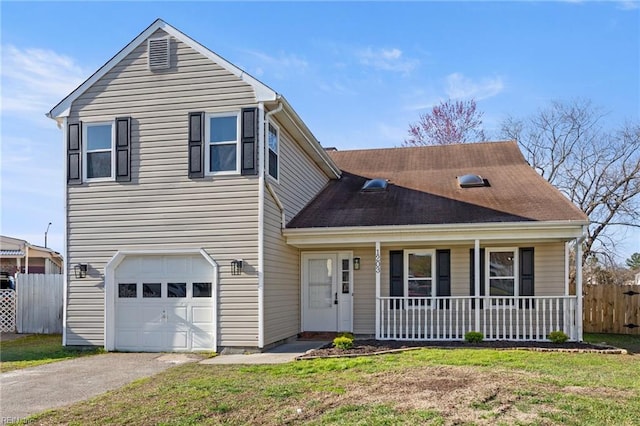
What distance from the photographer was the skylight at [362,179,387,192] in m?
14.5

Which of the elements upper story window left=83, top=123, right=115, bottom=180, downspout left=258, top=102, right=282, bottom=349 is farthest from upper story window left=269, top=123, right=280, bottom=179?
upper story window left=83, top=123, right=115, bottom=180

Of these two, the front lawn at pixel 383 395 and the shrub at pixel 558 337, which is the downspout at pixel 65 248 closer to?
the front lawn at pixel 383 395

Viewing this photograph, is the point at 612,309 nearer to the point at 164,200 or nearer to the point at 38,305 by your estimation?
the point at 164,200

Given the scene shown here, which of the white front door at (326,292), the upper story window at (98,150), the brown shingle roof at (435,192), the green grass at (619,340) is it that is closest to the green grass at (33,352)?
the upper story window at (98,150)

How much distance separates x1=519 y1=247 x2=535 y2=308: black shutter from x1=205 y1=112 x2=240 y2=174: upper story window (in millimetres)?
7199

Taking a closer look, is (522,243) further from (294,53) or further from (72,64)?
A: (72,64)

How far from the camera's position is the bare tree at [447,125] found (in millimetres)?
27797

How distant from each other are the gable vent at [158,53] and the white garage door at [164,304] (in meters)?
4.20

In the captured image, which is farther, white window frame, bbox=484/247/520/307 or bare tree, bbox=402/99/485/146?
bare tree, bbox=402/99/485/146

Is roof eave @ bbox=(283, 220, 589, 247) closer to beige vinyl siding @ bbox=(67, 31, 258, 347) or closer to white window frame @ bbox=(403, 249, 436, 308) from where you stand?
white window frame @ bbox=(403, 249, 436, 308)

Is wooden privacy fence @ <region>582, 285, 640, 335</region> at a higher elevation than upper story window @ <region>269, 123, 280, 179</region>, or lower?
lower

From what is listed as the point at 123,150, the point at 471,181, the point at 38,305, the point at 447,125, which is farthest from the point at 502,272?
the point at 447,125

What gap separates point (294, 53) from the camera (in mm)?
12203

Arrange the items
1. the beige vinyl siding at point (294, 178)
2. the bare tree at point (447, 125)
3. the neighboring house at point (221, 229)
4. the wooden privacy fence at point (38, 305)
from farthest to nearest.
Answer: the bare tree at point (447, 125), the wooden privacy fence at point (38, 305), the beige vinyl siding at point (294, 178), the neighboring house at point (221, 229)
